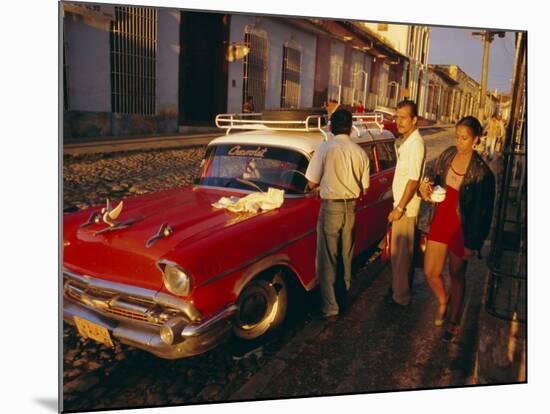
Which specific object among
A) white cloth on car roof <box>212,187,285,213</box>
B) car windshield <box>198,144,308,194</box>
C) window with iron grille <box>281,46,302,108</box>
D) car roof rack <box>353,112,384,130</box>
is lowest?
white cloth on car roof <box>212,187,285,213</box>

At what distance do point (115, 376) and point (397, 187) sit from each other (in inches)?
95.4

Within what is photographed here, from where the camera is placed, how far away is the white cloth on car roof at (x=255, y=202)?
3.33 meters

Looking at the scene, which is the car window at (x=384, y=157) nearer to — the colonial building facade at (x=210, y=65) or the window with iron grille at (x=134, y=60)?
the colonial building facade at (x=210, y=65)

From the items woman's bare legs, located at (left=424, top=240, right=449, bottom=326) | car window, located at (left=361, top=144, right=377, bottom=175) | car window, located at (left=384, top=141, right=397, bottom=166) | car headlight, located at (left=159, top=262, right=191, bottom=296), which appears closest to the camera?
car headlight, located at (left=159, top=262, right=191, bottom=296)

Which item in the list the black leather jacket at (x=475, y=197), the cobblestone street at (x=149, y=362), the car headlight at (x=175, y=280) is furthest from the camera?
the black leather jacket at (x=475, y=197)

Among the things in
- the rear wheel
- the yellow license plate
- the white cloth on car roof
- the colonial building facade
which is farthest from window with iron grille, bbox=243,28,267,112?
the yellow license plate

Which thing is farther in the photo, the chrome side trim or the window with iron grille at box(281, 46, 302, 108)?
the window with iron grille at box(281, 46, 302, 108)

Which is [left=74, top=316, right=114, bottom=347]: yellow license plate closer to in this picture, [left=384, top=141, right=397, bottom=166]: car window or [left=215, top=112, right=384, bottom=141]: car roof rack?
[left=215, top=112, right=384, bottom=141]: car roof rack

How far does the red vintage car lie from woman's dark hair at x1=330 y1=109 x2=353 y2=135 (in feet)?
0.36

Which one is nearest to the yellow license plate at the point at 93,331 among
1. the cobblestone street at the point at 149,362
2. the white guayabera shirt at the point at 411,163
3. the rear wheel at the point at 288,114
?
the cobblestone street at the point at 149,362

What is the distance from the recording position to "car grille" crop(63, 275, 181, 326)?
2779 millimetres

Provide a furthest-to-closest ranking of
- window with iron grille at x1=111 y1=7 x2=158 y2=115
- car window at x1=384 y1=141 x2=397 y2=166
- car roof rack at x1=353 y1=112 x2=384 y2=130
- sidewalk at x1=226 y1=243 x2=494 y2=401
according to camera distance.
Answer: car window at x1=384 y1=141 x2=397 y2=166 < car roof rack at x1=353 y1=112 x2=384 y2=130 < window with iron grille at x1=111 y1=7 x2=158 y2=115 < sidewalk at x1=226 y1=243 x2=494 y2=401

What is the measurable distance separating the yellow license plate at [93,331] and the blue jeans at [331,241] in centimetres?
158

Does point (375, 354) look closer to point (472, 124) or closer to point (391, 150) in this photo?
point (472, 124)
